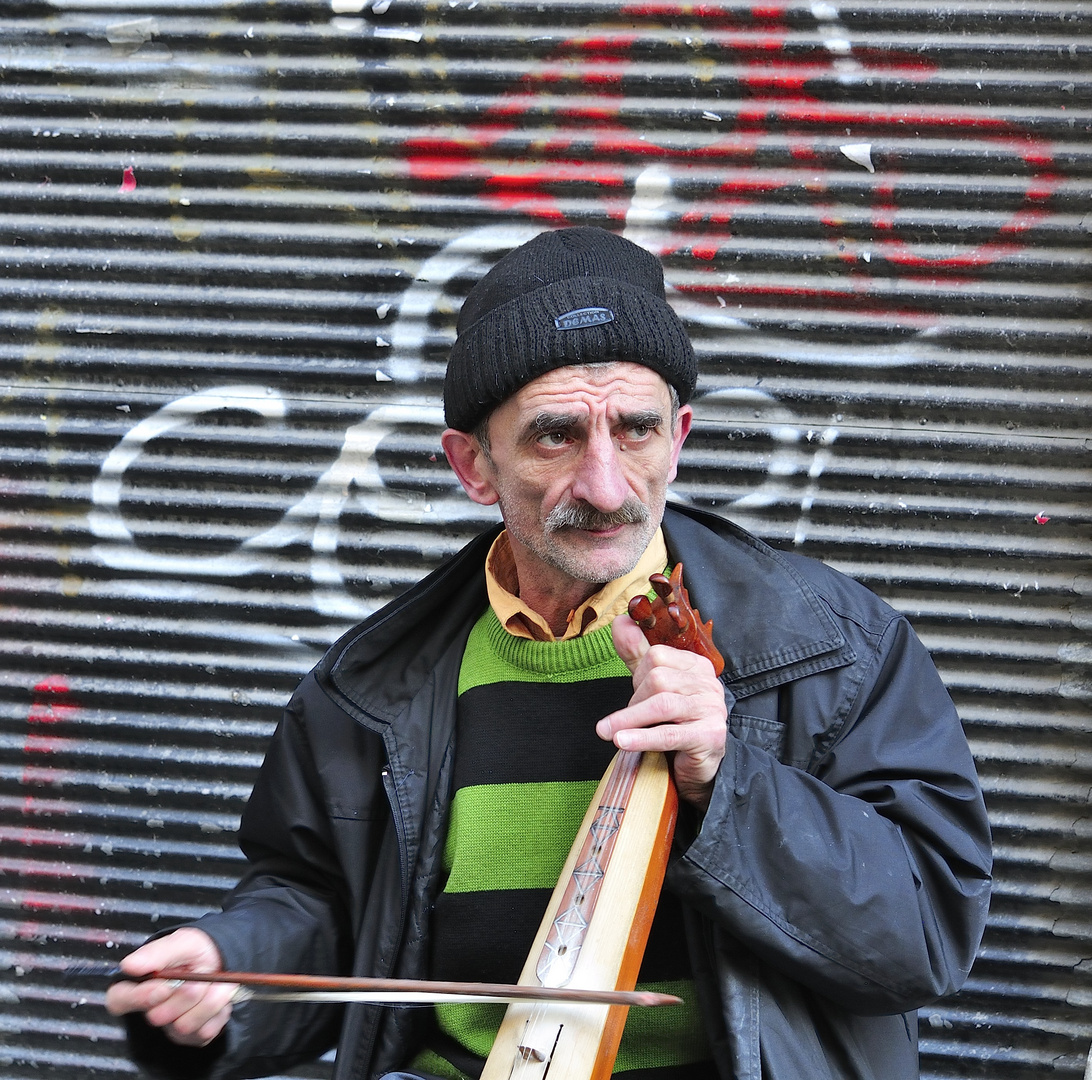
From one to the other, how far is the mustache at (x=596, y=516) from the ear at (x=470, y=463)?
0.95ft

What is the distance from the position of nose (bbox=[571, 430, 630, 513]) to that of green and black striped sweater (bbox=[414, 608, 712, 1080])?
33 centimetres

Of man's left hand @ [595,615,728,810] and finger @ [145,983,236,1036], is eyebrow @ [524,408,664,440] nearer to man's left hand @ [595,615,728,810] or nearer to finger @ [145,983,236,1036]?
man's left hand @ [595,615,728,810]

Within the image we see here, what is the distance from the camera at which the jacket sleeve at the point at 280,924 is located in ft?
6.97

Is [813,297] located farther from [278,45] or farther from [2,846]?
[2,846]

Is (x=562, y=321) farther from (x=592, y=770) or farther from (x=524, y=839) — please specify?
(x=524, y=839)

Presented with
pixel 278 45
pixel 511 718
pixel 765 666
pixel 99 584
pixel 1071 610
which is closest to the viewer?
pixel 765 666

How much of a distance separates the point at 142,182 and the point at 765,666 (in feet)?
8.15

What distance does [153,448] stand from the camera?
11.4 ft

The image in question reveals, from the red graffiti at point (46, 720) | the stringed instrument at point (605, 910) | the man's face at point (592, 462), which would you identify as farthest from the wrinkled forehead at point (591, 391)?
the red graffiti at point (46, 720)

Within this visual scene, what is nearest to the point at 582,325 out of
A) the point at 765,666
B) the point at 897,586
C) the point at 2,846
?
the point at 765,666

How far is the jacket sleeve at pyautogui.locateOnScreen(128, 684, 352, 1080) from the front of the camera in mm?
2125

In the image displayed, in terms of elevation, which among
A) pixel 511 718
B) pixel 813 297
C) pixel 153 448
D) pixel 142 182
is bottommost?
pixel 511 718

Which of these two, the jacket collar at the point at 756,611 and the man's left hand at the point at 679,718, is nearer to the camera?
the man's left hand at the point at 679,718

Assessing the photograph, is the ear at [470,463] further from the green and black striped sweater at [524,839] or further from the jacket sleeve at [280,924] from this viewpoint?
the jacket sleeve at [280,924]
